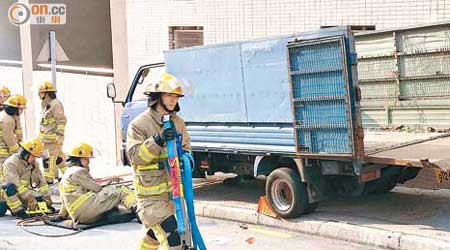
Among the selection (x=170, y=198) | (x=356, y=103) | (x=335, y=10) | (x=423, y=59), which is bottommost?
(x=170, y=198)

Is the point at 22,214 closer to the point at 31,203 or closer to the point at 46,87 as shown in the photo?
the point at 31,203

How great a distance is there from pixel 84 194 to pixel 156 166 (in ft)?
10.2

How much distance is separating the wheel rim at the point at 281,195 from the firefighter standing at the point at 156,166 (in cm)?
275

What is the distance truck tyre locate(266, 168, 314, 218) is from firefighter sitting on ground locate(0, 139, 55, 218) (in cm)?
308

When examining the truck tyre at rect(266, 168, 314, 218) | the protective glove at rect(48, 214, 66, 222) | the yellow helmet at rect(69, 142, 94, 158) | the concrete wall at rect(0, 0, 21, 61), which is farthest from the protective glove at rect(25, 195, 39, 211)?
the concrete wall at rect(0, 0, 21, 61)

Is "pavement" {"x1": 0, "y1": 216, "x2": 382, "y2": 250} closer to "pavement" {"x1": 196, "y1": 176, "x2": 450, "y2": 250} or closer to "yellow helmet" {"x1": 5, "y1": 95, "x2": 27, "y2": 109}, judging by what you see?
"pavement" {"x1": 196, "y1": 176, "x2": 450, "y2": 250}

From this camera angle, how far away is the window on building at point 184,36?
42.3 feet

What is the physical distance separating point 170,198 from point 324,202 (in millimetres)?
3776

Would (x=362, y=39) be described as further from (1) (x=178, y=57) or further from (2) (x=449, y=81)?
(1) (x=178, y=57)

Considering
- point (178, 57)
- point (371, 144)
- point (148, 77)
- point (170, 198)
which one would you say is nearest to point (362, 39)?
point (371, 144)

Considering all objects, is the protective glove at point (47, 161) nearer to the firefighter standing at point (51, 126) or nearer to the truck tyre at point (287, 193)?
the firefighter standing at point (51, 126)

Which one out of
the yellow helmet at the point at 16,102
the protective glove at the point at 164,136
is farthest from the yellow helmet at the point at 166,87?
the yellow helmet at the point at 16,102

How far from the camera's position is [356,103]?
6727mm

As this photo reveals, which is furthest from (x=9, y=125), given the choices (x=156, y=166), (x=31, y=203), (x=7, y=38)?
(x=7, y=38)
